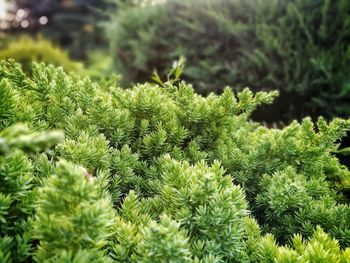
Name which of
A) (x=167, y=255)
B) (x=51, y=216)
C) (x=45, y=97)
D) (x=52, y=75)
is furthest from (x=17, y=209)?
(x=52, y=75)

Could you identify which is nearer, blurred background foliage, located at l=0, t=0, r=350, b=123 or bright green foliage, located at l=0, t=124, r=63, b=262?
bright green foliage, located at l=0, t=124, r=63, b=262

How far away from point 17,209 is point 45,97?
0.68 meters

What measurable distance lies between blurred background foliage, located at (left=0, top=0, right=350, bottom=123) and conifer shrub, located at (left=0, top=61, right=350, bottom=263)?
243cm

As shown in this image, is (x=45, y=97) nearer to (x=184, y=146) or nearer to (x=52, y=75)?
(x=52, y=75)

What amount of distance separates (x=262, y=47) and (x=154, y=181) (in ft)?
11.5

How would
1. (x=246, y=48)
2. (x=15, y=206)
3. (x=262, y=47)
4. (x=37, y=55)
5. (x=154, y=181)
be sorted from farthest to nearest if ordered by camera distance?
1. (x=37, y=55)
2. (x=246, y=48)
3. (x=262, y=47)
4. (x=154, y=181)
5. (x=15, y=206)

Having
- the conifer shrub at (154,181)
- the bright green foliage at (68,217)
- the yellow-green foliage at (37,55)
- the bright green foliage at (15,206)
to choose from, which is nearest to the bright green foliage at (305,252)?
the conifer shrub at (154,181)

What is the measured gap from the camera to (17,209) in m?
1.11

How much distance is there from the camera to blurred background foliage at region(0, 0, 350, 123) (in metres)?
4.20

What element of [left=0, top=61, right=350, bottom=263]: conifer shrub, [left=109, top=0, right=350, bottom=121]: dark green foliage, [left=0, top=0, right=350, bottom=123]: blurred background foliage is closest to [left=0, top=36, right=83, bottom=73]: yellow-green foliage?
[left=0, top=0, right=350, bottom=123]: blurred background foliage

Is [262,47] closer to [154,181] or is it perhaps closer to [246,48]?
[246,48]

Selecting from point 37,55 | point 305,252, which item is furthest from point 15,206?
point 37,55

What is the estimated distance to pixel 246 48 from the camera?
15.5 feet

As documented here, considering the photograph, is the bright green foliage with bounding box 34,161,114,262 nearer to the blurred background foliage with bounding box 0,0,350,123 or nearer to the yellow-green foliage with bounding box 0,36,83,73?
the blurred background foliage with bounding box 0,0,350,123
